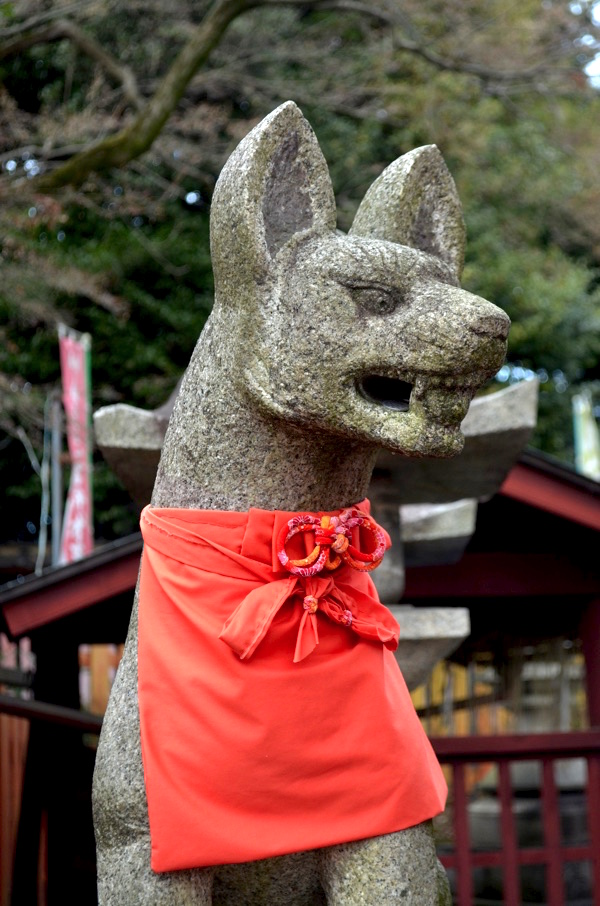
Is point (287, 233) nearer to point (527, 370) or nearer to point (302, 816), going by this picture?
Answer: point (302, 816)

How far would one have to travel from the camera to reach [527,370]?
12875 millimetres

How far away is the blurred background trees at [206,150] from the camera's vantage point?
779 centimetres

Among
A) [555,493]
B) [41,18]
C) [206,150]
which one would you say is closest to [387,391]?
[555,493]

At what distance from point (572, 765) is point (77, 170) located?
19.2 feet

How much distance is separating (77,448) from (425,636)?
5025mm

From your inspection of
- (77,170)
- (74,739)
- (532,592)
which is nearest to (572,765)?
(532,592)

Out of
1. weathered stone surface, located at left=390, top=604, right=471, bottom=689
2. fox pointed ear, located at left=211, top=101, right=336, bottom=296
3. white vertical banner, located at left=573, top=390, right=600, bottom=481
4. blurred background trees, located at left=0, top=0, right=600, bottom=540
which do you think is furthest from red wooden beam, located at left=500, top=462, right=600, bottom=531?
white vertical banner, located at left=573, top=390, right=600, bottom=481

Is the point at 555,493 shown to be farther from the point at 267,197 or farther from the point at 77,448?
the point at 77,448

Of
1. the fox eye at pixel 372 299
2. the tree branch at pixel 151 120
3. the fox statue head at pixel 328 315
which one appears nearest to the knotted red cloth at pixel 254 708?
the fox statue head at pixel 328 315

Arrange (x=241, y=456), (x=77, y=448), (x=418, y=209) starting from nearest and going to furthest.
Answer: (x=241, y=456)
(x=418, y=209)
(x=77, y=448)

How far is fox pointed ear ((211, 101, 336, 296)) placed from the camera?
6.03 ft

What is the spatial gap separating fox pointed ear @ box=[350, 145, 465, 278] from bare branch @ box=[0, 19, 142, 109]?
6.21 metres

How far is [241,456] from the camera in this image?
1.90 metres

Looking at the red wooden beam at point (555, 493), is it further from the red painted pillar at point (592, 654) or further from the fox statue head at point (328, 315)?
the fox statue head at point (328, 315)
